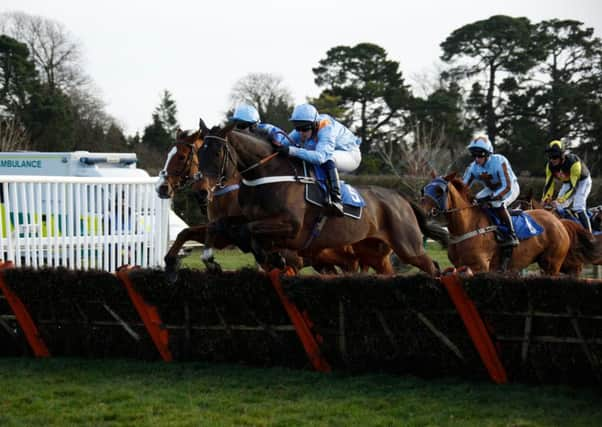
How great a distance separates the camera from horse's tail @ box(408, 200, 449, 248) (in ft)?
28.9

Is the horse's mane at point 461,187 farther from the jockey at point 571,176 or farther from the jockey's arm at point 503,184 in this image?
the jockey at point 571,176

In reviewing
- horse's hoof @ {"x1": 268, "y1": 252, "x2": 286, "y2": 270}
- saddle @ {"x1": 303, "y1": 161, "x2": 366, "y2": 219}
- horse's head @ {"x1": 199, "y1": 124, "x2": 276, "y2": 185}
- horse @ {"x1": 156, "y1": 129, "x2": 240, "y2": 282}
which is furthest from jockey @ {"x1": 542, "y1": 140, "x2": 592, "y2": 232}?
horse @ {"x1": 156, "y1": 129, "x2": 240, "y2": 282}

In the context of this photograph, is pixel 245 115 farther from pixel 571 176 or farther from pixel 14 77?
pixel 14 77

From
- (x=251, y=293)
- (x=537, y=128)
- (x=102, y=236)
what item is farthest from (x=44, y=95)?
(x=251, y=293)

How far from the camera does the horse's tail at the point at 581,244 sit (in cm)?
1053

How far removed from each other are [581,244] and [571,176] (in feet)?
3.21

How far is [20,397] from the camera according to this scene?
5.49 m

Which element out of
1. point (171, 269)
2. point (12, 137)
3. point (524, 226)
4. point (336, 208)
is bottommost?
point (171, 269)

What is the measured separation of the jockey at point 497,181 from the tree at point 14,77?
1170 inches

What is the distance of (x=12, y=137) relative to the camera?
29.9 meters

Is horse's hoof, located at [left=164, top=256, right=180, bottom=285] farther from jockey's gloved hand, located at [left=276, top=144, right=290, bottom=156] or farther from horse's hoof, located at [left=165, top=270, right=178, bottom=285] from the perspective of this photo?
jockey's gloved hand, located at [left=276, top=144, right=290, bottom=156]

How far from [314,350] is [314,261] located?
125 inches

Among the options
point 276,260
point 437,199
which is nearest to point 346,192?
point 276,260

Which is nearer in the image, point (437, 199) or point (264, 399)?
point (264, 399)
